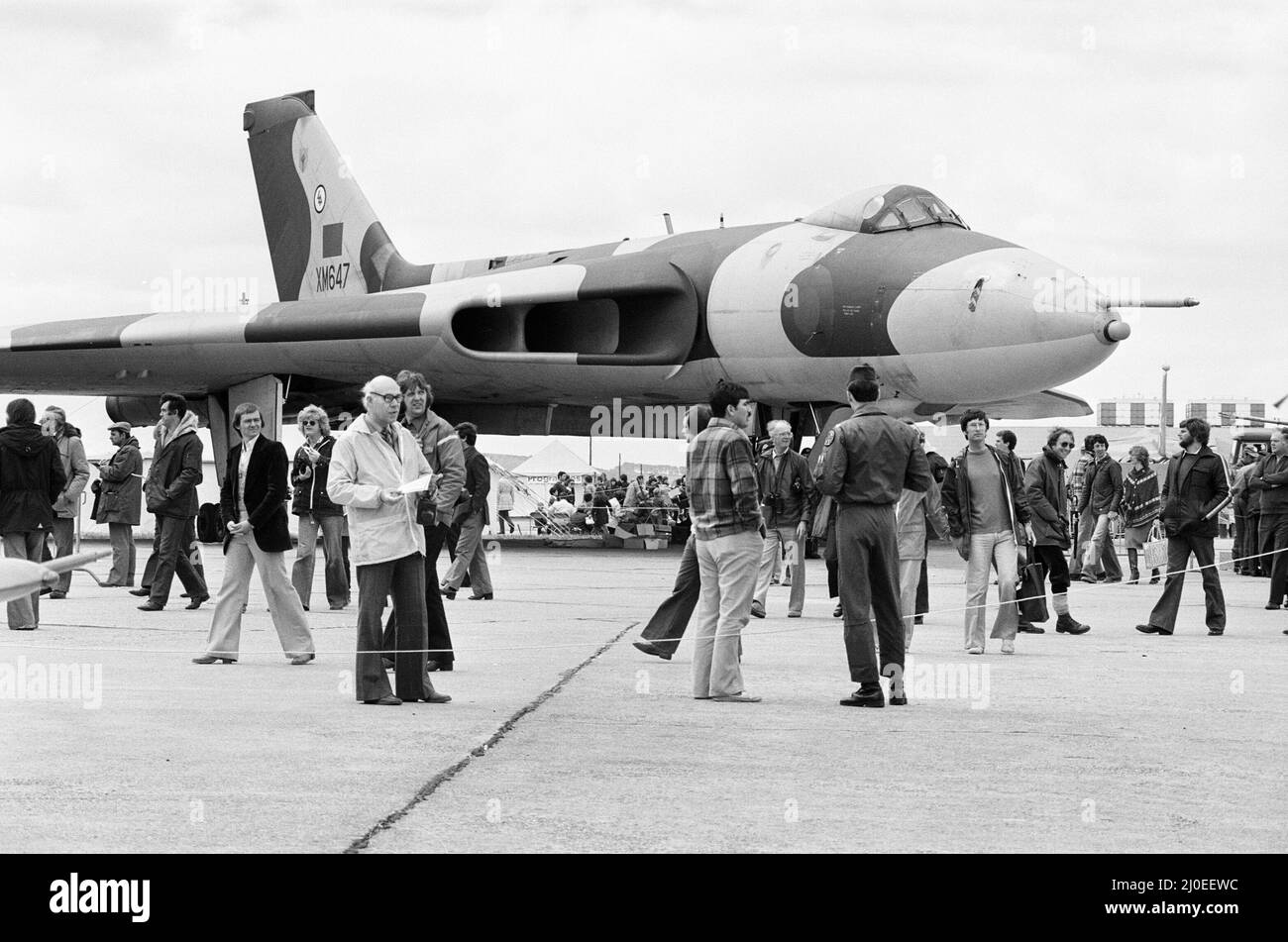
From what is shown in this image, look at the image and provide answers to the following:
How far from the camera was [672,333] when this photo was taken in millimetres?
19312

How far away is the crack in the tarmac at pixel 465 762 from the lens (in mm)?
4496

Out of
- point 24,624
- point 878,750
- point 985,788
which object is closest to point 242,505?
point 24,624

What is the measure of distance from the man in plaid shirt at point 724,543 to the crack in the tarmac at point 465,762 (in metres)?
0.78

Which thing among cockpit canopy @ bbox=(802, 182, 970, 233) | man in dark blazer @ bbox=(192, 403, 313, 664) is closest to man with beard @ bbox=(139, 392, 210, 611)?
man in dark blazer @ bbox=(192, 403, 313, 664)

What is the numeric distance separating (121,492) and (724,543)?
23.7 feet

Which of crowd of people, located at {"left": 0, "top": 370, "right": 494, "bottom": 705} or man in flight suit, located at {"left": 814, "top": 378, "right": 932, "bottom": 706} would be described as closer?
crowd of people, located at {"left": 0, "top": 370, "right": 494, "bottom": 705}

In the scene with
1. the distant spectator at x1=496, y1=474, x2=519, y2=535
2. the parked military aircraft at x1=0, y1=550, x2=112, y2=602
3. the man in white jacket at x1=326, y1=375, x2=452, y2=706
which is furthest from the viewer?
the distant spectator at x1=496, y1=474, x2=519, y2=535

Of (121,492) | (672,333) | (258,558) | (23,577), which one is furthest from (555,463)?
(23,577)

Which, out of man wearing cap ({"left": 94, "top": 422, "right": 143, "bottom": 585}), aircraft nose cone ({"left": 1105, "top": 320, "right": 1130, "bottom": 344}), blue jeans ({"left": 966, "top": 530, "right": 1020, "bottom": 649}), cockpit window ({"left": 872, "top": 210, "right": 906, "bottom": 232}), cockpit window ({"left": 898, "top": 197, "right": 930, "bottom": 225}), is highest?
cockpit window ({"left": 898, "top": 197, "right": 930, "bottom": 225})

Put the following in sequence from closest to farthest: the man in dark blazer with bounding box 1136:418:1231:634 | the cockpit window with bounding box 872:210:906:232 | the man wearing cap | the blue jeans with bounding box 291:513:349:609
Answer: the man in dark blazer with bounding box 1136:418:1231:634 < the blue jeans with bounding box 291:513:349:609 < the man wearing cap < the cockpit window with bounding box 872:210:906:232

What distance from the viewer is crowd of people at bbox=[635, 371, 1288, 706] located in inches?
301

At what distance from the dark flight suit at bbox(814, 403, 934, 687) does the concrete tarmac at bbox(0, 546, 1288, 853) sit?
356 mm

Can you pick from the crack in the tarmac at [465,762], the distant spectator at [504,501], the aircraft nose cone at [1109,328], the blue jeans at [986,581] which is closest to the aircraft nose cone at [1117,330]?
the aircraft nose cone at [1109,328]

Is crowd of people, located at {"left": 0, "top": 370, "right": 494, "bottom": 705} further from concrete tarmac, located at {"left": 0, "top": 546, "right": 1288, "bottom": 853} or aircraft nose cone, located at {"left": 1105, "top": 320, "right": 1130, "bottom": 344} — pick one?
aircraft nose cone, located at {"left": 1105, "top": 320, "right": 1130, "bottom": 344}
